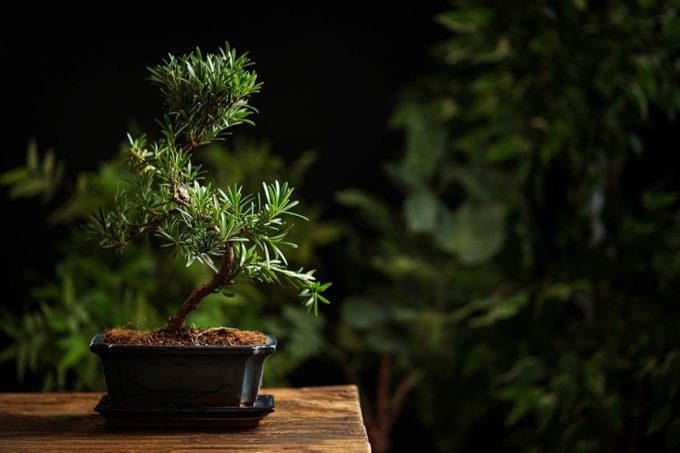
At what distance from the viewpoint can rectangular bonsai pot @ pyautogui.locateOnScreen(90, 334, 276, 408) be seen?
4.14 feet

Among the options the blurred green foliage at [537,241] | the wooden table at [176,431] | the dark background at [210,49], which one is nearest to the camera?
the wooden table at [176,431]

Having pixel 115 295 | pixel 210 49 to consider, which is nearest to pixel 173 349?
pixel 115 295

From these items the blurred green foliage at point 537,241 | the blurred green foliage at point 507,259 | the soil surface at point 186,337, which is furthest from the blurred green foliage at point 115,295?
the soil surface at point 186,337

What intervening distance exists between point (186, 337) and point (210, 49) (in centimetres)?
187

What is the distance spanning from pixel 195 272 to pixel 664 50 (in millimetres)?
1353

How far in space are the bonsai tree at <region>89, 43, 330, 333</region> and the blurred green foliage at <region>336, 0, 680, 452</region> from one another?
3.79 feet

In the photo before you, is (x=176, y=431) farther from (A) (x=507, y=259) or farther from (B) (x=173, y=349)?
(A) (x=507, y=259)

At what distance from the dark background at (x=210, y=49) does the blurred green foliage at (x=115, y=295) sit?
0.91ft

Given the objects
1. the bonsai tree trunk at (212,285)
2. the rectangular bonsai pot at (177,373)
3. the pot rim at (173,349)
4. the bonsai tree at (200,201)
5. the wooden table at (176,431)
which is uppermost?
the bonsai tree at (200,201)

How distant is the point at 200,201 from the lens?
4.03 feet

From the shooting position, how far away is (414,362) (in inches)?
113

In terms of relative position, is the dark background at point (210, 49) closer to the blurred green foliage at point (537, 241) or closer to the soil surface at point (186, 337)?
the blurred green foliage at point (537, 241)

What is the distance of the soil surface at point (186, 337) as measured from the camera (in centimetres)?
129

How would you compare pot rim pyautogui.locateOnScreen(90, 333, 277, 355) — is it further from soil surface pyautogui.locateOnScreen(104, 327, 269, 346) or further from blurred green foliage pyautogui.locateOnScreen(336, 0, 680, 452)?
blurred green foliage pyautogui.locateOnScreen(336, 0, 680, 452)
